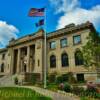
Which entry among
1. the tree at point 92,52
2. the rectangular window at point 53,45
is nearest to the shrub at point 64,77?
the rectangular window at point 53,45

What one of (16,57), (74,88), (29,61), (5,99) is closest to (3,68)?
(16,57)

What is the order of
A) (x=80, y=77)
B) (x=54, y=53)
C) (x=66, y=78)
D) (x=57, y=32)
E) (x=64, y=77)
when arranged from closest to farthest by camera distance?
(x=80, y=77) < (x=66, y=78) < (x=64, y=77) < (x=54, y=53) < (x=57, y=32)

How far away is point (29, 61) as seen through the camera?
4909 cm

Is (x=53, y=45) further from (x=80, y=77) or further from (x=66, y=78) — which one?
(x=80, y=77)

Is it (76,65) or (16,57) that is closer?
(76,65)

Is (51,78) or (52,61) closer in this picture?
(51,78)

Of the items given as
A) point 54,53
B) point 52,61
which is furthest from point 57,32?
point 52,61

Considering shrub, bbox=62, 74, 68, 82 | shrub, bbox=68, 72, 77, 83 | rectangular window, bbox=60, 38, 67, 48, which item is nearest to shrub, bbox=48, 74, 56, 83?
shrub, bbox=62, 74, 68, 82

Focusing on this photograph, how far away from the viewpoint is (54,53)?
146 ft

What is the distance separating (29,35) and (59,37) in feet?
33.8

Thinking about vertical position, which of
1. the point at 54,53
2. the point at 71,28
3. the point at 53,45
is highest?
the point at 71,28

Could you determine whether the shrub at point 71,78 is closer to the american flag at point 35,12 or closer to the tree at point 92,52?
the tree at point 92,52

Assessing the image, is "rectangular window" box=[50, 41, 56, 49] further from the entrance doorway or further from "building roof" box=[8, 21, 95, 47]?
the entrance doorway

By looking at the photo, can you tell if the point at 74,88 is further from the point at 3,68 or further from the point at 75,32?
the point at 3,68
